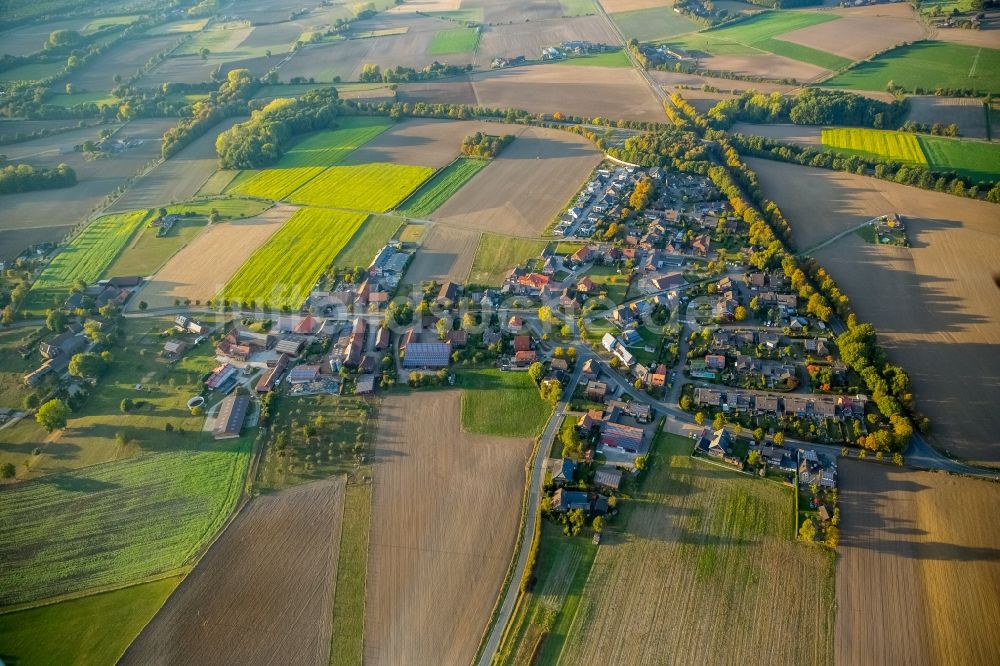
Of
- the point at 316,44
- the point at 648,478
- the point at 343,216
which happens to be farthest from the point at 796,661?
the point at 316,44

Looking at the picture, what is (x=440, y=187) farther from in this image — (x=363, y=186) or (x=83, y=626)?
(x=83, y=626)

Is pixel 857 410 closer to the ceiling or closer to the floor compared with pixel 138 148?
closer to the floor

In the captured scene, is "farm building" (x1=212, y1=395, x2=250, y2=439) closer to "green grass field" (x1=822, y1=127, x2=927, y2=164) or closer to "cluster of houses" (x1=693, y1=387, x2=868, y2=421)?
"cluster of houses" (x1=693, y1=387, x2=868, y2=421)

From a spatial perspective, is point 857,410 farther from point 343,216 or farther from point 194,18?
point 194,18

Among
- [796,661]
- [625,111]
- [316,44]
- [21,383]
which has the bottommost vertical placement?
[796,661]

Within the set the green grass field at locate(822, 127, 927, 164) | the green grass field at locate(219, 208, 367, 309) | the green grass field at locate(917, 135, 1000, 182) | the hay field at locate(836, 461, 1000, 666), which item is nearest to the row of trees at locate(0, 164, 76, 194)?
the green grass field at locate(219, 208, 367, 309)
